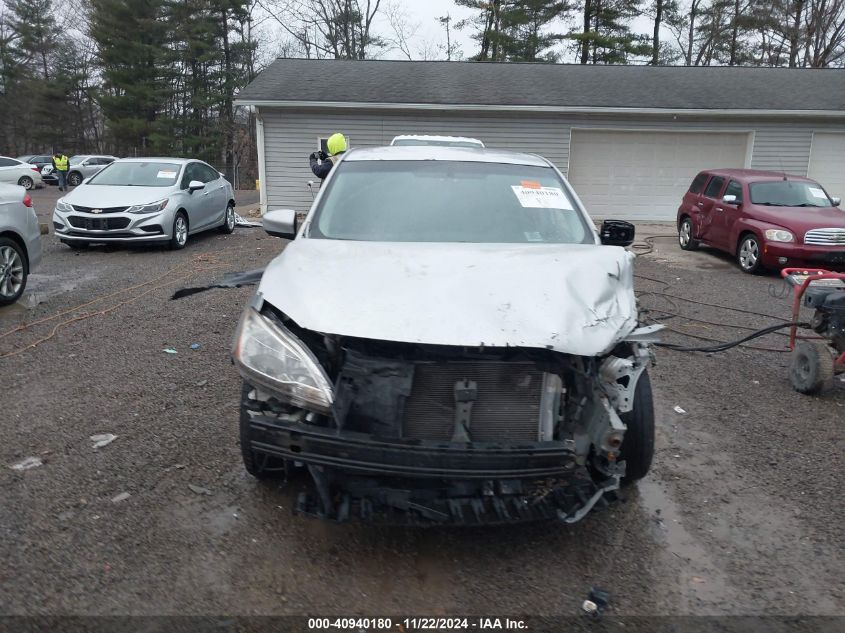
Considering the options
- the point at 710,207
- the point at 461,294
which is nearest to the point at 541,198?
the point at 461,294

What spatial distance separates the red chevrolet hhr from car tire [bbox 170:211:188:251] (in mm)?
9193

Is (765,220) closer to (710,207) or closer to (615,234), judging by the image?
(710,207)

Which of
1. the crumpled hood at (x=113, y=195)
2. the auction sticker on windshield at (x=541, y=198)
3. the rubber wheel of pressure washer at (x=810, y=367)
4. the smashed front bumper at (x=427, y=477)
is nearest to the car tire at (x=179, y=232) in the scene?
the crumpled hood at (x=113, y=195)

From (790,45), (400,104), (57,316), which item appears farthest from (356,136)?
(790,45)

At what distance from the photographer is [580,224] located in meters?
4.11

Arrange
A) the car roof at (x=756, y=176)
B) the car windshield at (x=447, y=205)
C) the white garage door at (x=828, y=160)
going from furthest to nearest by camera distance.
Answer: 1. the white garage door at (x=828, y=160)
2. the car roof at (x=756, y=176)
3. the car windshield at (x=447, y=205)

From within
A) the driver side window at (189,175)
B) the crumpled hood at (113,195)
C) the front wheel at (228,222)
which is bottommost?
the front wheel at (228,222)

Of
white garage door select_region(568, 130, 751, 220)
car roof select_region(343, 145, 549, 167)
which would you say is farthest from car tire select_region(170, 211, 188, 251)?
white garage door select_region(568, 130, 751, 220)

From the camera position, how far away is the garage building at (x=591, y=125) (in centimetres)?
1631

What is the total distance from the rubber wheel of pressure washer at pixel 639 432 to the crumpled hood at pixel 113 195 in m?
9.37

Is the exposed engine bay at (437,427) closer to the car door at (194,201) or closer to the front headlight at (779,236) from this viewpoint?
the front headlight at (779,236)

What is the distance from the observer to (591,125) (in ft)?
55.3

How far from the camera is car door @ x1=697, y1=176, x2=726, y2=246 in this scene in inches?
460

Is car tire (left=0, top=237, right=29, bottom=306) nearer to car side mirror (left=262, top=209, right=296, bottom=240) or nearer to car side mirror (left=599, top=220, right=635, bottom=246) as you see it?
car side mirror (left=262, top=209, right=296, bottom=240)
